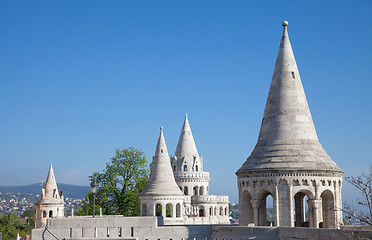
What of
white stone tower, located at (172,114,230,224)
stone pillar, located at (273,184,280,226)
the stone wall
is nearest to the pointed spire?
white stone tower, located at (172,114,230,224)

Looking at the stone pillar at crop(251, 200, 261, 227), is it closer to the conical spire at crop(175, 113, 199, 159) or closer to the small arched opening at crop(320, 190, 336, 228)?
the small arched opening at crop(320, 190, 336, 228)

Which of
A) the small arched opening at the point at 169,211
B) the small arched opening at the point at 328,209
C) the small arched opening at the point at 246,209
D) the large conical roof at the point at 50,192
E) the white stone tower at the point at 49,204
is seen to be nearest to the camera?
the small arched opening at the point at 328,209

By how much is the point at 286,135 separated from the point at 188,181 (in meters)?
34.8

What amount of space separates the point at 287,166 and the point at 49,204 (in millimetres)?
34600

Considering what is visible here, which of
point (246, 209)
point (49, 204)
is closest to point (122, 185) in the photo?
point (49, 204)

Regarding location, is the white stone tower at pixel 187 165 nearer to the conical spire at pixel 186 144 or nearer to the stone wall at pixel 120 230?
the conical spire at pixel 186 144

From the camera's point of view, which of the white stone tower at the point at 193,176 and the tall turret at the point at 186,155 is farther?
the tall turret at the point at 186,155

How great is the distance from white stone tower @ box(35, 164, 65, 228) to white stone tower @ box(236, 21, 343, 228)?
106ft

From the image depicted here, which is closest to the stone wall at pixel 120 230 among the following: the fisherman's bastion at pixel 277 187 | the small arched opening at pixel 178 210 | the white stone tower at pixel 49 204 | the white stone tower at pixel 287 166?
the fisherman's bastion at pixel 277 187

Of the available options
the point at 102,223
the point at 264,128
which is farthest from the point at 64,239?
the point at 264,128

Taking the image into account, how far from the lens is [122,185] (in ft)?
152

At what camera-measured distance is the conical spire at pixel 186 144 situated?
5575 cm

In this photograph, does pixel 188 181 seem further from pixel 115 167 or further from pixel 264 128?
pixel 264 128

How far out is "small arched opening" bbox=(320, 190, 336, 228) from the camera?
21484 millimetres
